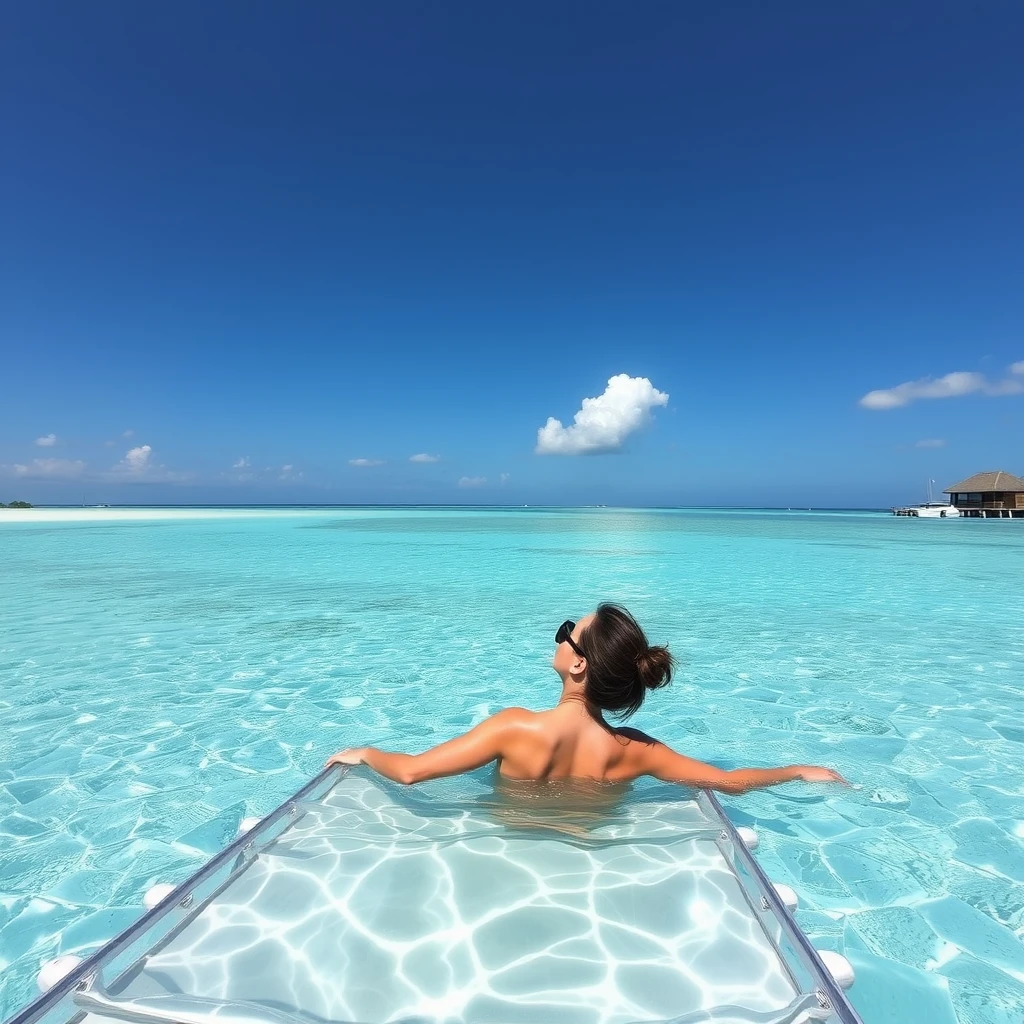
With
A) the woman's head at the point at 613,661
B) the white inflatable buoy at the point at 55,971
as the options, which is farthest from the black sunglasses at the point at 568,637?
the white inflatable buoy at the point at 55,971

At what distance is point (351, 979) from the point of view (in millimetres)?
1493

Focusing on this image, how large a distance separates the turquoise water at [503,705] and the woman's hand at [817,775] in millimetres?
392

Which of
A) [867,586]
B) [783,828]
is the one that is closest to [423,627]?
[783,828]

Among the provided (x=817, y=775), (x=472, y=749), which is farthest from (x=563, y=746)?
(x=817, y=775)

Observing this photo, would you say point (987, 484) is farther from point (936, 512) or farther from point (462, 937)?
point (462, 937)

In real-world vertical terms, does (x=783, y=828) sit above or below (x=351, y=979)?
below

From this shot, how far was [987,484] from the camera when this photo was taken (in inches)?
1902

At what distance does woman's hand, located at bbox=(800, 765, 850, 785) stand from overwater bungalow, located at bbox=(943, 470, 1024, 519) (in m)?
57.3

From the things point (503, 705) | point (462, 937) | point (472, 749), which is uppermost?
point (472, 749)

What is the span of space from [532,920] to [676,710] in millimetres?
3714

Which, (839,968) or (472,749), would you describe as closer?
(839,968)

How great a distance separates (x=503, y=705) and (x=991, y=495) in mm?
58761

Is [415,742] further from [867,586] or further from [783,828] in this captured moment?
[867,586]

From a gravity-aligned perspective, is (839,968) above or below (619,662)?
below
